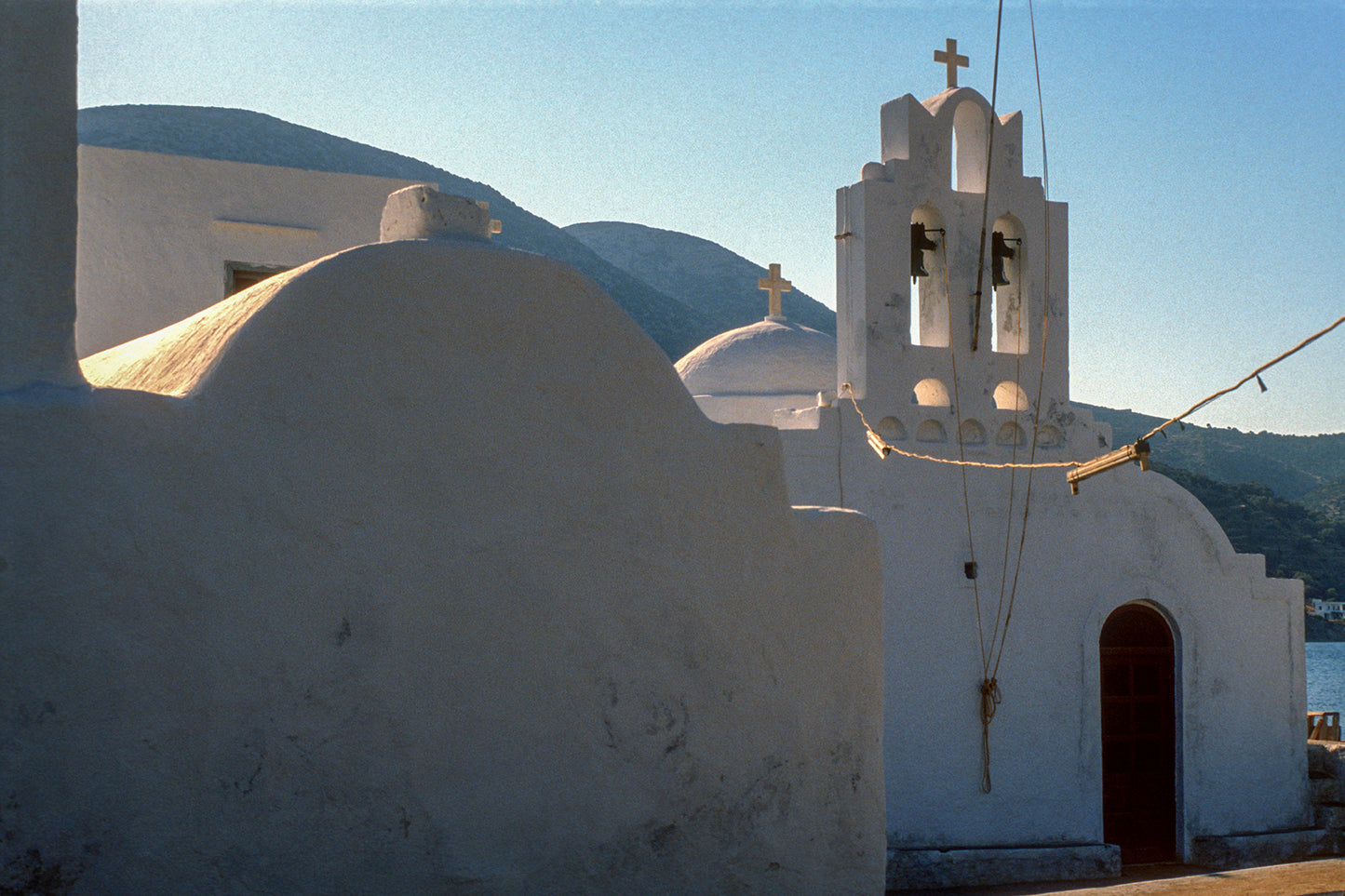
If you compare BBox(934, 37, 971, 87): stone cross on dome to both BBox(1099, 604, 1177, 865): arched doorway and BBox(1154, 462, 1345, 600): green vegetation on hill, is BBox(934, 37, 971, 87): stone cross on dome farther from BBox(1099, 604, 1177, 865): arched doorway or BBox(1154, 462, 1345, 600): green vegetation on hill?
BBox(1154, 462, 1345, 600): green vegetation on hill

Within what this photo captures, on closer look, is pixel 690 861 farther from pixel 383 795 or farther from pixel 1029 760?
pixel 1029 760

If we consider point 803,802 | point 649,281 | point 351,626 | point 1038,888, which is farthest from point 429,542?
point 649,281

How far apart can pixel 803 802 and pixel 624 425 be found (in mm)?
1373

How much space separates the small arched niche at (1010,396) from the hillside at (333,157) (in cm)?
4414

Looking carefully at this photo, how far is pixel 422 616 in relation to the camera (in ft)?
11.4

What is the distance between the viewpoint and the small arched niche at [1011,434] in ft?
30.4

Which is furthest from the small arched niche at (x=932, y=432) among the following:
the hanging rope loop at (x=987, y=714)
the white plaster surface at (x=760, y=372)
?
the white plaster surface at (x=760, y=372)

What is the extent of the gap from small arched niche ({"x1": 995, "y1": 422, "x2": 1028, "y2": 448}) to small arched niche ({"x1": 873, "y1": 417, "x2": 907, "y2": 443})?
0.81m

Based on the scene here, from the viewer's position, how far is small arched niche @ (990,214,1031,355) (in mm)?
9445

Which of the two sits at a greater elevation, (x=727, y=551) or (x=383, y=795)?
(x=727, y=551)

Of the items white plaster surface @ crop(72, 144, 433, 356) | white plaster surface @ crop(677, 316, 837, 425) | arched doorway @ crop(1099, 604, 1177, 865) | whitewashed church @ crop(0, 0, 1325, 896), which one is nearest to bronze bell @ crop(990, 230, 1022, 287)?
arched doorway @ crop(1099, 604, 1177, 865)

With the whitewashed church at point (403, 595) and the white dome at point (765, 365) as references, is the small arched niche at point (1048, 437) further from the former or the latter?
the whitewashed church at point (403, 595)

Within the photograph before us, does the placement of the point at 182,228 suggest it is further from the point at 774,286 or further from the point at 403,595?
the point at 774,286

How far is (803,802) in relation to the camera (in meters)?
4.17
